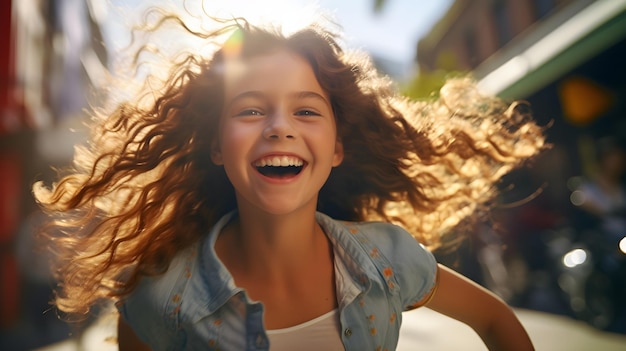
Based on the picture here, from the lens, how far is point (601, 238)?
138 inches

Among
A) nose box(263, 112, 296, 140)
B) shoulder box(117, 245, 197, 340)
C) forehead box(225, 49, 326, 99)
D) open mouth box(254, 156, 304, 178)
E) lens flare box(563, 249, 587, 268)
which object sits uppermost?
lens flare box(563, 249, 587, 268)

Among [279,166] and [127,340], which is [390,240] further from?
[127,340]

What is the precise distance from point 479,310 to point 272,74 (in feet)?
2.39

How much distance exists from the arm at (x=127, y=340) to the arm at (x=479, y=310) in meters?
0.67

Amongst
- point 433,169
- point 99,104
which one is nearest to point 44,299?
point 99,104

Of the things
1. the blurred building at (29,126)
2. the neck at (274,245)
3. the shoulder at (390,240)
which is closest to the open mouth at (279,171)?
the neck at (274,245)

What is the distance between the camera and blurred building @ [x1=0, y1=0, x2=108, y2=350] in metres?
5.39

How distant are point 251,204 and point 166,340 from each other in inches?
13.8

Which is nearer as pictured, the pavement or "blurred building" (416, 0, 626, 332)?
the pavement

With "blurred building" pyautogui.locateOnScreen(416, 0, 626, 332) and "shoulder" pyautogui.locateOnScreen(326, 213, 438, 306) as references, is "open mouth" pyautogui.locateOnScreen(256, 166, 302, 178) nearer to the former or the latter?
"shoulder" pyautogui.locateOnScreen(326, 213, 438, 306)

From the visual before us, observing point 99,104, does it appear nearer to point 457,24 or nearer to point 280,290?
point 280,290

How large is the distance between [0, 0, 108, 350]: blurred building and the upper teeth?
12.8 ft

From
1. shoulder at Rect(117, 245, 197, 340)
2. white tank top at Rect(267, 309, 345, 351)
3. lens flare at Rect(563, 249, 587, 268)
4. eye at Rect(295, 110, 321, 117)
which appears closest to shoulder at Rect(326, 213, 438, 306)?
white tank top at Rect(267, 309, 345, 351)

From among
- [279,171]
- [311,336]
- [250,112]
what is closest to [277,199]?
[279,171]
